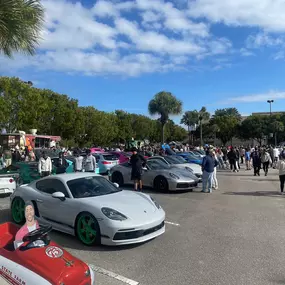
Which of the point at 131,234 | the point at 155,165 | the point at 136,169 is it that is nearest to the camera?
the point at 131,234

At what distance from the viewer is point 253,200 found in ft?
34.4

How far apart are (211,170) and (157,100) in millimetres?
37224

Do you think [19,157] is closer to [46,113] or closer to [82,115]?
[46,113]

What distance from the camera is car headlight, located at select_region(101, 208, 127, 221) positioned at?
5691 millimetres

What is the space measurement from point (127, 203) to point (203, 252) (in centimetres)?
162

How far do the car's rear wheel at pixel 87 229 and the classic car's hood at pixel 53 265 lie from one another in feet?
5.96

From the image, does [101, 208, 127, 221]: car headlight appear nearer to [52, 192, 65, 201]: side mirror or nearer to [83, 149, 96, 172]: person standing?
[52, 192, 65, 201]: side mirror

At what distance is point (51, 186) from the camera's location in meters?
7.01

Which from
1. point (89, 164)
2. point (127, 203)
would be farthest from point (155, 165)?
point (127, 203)

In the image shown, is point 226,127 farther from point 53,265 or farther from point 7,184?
point 53,265

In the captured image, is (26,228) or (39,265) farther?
(26,228)

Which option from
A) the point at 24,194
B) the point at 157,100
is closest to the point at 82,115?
the point at 157,100

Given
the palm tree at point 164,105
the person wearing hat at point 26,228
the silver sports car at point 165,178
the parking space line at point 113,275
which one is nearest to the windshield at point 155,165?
the silver sports car at point 165,178

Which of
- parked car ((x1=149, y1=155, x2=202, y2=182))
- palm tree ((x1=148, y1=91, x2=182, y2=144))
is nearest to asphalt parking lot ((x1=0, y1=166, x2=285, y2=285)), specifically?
parked car ((x1=149, y1=155, x2=202, y2=182))
